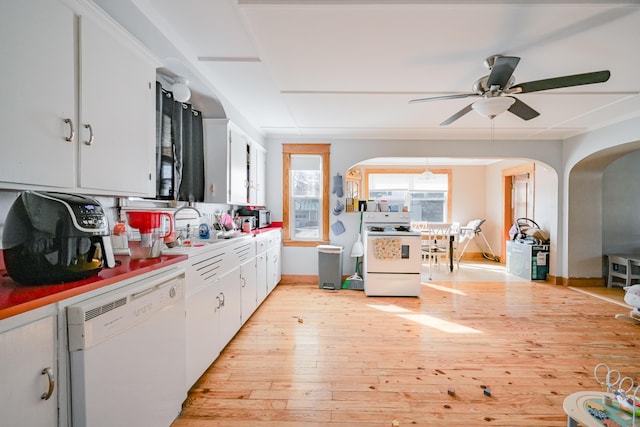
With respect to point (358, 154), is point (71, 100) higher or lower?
lower

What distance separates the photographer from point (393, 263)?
3.98m

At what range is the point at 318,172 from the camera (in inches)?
188

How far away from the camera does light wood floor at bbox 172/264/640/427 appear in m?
1.74

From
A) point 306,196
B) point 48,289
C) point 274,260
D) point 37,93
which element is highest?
point 37,93

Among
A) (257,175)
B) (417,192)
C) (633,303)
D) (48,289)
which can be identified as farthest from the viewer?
(417,192)

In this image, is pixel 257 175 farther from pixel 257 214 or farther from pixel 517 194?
pixel 517 194

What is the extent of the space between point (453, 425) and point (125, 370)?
5.66ft

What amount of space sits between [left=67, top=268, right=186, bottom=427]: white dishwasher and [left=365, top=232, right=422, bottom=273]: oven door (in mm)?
2800

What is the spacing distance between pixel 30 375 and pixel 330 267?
3.68 metres

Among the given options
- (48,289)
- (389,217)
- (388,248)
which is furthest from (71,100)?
(389,217)

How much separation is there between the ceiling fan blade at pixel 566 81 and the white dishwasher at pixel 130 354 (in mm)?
2713

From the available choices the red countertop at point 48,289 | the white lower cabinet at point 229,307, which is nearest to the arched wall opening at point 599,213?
the white lower cabinet at point 229,307

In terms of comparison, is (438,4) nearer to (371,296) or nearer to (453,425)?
(453,425)

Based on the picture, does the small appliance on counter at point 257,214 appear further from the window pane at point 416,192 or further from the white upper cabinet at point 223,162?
the window pane at point 416,192
